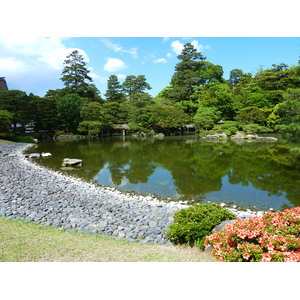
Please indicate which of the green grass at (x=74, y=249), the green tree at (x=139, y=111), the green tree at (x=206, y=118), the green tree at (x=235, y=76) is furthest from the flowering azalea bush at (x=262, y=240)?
the green tree at (x=235, y=76)

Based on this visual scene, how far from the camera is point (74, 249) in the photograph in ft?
10.1

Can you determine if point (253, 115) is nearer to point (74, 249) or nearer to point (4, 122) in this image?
point (4, 122)

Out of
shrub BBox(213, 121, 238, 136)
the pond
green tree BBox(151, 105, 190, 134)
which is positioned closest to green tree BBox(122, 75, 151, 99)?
green tree BBox(151, 105, 190, 134)

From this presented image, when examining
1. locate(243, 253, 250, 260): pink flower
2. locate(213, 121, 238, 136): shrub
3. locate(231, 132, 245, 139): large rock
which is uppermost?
locate(213, 121, 238, 136): shrub

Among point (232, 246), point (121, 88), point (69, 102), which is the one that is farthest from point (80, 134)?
point (232, 246)

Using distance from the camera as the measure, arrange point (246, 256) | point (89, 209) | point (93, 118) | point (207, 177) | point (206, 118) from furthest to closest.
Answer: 1. point (93, 118)
2. point (206, 118)
3. point (207, 177)
4. point (89, 209)
5. point (246, 256)

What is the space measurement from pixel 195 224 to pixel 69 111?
96.1 ft

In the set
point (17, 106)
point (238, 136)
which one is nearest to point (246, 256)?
point (238, 136)

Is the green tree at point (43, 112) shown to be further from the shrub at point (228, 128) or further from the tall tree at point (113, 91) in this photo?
the shrub at point (228, 128)

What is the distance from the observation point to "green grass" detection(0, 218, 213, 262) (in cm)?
282

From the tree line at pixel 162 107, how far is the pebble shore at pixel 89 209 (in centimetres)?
2230

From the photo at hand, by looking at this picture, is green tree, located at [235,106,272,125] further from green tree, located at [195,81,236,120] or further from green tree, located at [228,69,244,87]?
green tree, located at [228,69,244,87]

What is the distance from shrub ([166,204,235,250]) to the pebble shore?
26 centimetres

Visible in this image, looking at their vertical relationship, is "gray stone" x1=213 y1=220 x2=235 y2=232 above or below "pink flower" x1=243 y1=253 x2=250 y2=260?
below
